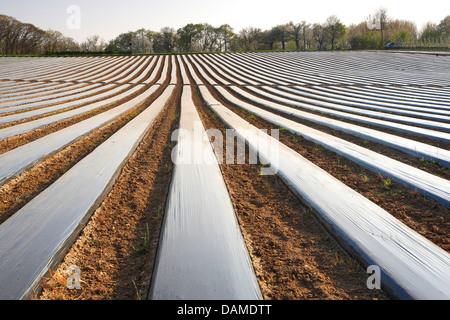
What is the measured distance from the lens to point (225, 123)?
191 inches

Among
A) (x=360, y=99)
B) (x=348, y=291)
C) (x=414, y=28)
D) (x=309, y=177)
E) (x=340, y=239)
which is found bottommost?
(x=348, y=291)

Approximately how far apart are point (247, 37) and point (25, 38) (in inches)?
1416

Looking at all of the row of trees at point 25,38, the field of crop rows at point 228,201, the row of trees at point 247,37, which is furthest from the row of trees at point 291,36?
the field of crop rows at point 228,201

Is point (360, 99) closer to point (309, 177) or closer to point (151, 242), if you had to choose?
point (309, 177)

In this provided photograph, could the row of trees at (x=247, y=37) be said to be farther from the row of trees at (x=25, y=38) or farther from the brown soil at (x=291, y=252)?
the brown soil at (x=291, y=252)

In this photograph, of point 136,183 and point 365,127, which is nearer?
point 136,183

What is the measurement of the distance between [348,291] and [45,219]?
1994mm

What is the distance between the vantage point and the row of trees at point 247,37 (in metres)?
34.2

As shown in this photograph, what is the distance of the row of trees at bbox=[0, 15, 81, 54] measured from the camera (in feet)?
129

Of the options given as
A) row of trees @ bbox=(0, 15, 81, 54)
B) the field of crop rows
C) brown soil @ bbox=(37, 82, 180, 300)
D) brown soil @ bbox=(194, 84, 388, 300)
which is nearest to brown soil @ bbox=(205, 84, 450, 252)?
the field of crop rows

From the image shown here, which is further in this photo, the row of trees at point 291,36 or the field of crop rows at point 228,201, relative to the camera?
the row of trees at point 291,36

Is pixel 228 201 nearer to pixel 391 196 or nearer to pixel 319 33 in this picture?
pixel 391 196

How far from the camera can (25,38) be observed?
41.8m
